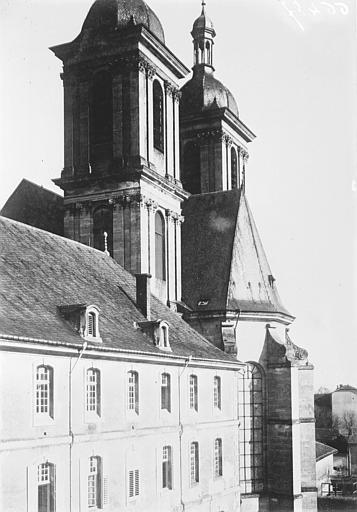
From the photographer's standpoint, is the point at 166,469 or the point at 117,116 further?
the point at 117,116

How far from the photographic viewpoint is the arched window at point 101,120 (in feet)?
138

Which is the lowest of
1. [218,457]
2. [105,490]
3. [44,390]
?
[218,457]

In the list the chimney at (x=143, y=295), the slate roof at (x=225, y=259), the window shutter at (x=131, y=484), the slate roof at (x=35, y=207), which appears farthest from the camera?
the slate roof at (x=35, y=207)

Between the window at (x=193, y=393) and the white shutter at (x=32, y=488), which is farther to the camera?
the window at (x=193, y=393)

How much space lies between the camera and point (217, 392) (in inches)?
1367

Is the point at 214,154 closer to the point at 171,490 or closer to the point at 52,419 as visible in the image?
the point at 171,490

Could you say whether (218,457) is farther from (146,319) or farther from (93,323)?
(93,323)

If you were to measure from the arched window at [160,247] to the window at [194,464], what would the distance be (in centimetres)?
1256

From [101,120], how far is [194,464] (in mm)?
20503

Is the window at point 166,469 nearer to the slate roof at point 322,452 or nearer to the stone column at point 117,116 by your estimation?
the stone column at point 117,116

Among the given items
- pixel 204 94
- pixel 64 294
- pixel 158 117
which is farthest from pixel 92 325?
pixel 204 94

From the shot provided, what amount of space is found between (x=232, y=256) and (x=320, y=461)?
21453mm

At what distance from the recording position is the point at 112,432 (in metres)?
25.8

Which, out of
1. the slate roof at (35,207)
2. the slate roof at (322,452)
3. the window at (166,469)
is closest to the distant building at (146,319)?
the window at (166,469)
